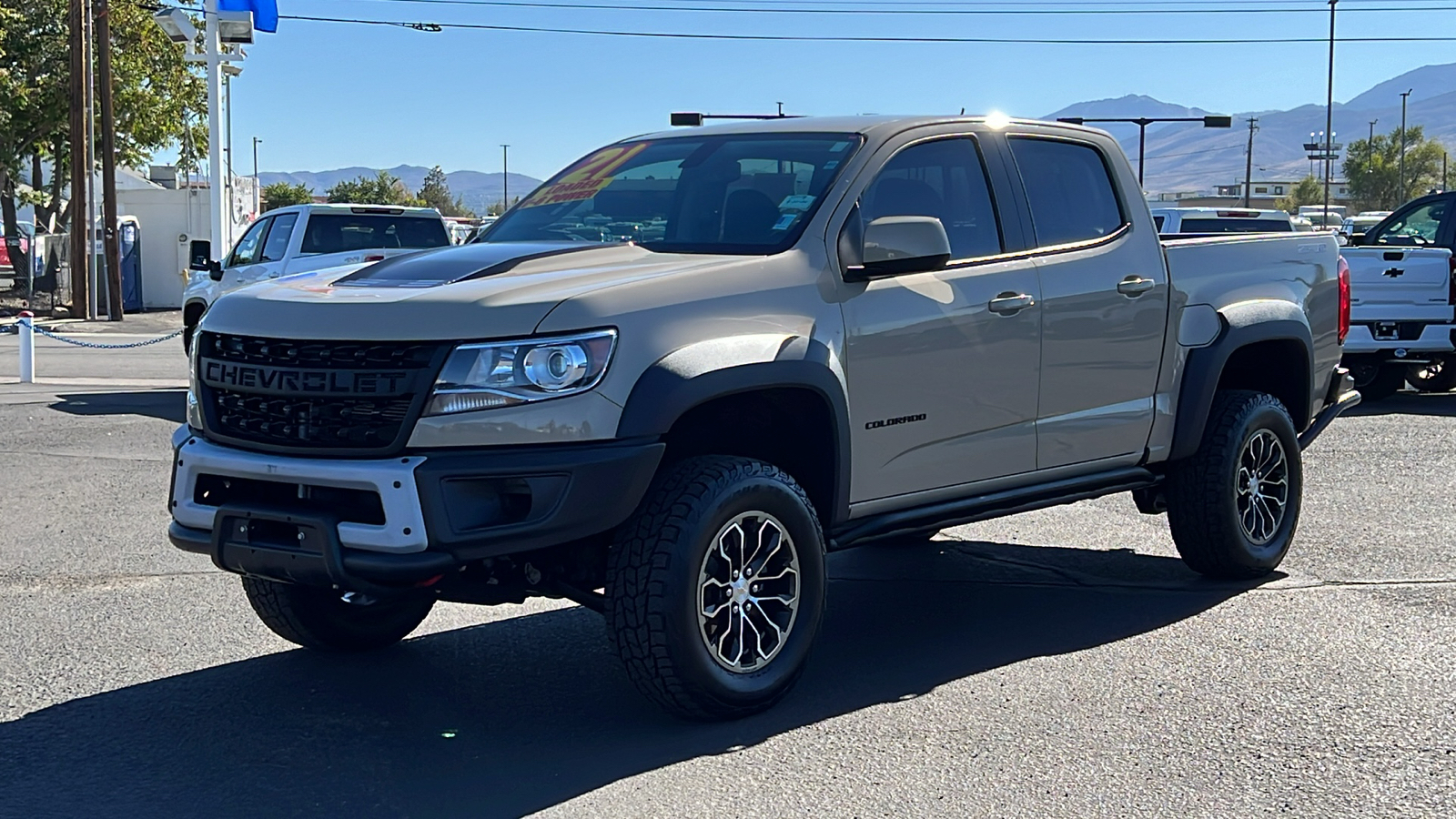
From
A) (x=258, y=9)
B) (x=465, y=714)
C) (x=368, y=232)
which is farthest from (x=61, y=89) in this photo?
(x=465, y=714)

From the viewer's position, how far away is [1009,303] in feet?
19.7

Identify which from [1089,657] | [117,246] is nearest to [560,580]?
[1089,657]

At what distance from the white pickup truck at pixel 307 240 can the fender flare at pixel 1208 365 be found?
9.67 meters

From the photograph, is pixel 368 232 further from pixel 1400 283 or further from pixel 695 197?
pixel 695 197

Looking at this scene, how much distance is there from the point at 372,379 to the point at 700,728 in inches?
59.5

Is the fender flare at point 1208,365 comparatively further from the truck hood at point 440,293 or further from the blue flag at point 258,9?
the blue flag at point 258,9

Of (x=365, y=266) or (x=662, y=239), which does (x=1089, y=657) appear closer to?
(x=662, y=239)

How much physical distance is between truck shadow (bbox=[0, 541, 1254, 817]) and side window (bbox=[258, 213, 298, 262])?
31.8 feet

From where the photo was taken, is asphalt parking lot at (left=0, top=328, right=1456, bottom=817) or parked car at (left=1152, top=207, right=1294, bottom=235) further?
parked car at (left=1152, top=207, right=1294, bottom=235)

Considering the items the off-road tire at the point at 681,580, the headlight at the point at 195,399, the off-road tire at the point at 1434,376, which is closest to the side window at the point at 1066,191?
the off-road tire at the point at 681,580

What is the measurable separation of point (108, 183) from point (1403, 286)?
25864mm

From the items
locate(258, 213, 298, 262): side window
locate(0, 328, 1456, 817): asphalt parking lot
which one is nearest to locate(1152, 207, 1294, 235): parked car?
locate(258, 213, 298, 262): side window

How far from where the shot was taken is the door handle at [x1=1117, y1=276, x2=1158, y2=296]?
21.5ft

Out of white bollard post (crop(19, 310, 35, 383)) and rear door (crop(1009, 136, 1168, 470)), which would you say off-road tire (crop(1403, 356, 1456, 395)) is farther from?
white bollard post (crop(19, 310, 35, 383))
